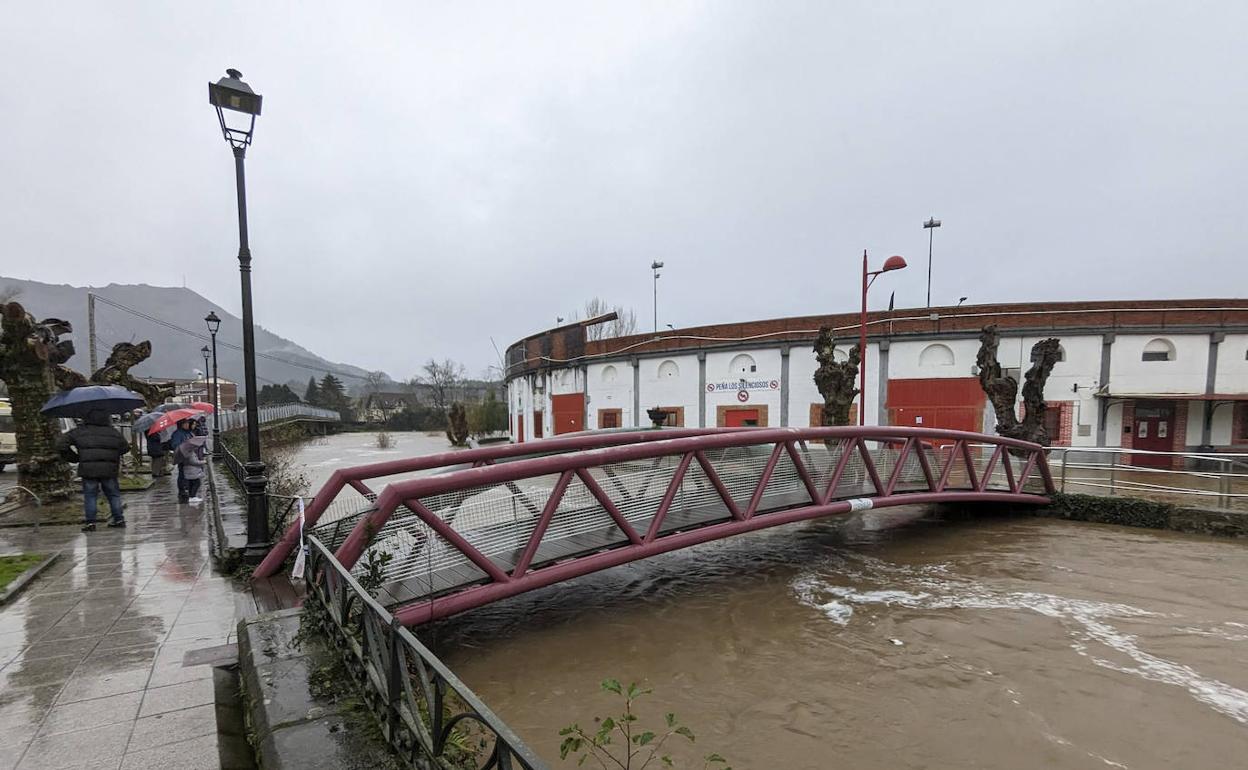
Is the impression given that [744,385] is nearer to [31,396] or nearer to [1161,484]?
[1161,484]

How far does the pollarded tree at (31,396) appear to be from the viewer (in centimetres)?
812

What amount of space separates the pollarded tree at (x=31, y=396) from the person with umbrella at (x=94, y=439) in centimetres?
192

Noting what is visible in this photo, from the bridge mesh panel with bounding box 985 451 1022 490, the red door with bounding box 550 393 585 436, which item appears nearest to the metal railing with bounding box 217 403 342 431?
the red door with bounding box 550 393 585 436

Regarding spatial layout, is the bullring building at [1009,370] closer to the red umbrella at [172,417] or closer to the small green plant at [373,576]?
the red umbrella at [172,417]

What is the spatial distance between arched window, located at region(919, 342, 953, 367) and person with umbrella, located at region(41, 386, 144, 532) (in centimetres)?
2139

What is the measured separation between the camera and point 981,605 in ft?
21.0

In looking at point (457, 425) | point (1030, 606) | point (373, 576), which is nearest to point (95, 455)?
point (373, 576)

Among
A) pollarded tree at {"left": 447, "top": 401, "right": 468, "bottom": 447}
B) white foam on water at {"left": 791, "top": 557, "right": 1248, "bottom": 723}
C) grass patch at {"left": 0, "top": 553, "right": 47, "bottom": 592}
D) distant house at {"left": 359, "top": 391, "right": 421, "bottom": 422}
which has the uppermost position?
grass patch at {"left": 0, "top": 553, "right": 47, "bottom": 592}

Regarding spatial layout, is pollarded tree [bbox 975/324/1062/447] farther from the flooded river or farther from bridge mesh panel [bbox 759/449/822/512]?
bridge mesh panel [bbox 759/449/822/512]

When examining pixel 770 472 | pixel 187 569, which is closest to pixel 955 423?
pixel 770 472

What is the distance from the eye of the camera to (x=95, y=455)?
7.02 metres

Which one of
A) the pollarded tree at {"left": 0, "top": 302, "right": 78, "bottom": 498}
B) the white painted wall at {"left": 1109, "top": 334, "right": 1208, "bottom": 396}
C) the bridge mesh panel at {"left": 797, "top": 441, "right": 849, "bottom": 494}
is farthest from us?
the white painted wall at {"left": 1109, "top": 334, "right": 1208, "bottom": 396}

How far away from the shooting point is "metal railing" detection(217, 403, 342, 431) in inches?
1149

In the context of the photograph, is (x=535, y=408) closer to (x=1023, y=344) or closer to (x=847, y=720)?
(x=1023, y=344)
